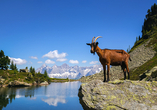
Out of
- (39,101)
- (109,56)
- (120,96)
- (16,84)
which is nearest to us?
(120,96)

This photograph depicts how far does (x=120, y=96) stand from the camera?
28.5 feet

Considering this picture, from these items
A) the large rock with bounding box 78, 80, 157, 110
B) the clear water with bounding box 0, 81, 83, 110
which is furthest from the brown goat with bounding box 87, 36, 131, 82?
the clear water with bounding box 0, 81, 83, 110

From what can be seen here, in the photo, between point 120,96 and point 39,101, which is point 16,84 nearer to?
point 39,101

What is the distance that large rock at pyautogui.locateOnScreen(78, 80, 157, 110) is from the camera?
26.8 ft

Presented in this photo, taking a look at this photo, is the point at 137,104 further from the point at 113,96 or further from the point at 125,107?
the point at 113,96

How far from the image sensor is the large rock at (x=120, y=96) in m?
8.17

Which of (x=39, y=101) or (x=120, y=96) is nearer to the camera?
(x=120, y=96)

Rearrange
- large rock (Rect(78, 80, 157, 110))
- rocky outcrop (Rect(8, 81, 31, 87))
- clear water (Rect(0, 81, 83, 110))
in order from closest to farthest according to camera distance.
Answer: large rock (Rect(78, 80, 157, 110)) < clear water (Rect(0, 81, 83, 110)) < rocky outcrop (Rect(8, 81, 31, 87))

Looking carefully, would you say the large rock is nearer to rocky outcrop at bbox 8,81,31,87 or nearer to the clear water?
the clear water

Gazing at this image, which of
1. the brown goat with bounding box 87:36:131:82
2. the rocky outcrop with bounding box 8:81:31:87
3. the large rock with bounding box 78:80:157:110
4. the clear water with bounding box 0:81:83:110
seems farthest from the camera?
the rocky outcrop with bounding box 8:81:31:87

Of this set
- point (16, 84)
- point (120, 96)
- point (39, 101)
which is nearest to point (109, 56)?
point (120, 96)

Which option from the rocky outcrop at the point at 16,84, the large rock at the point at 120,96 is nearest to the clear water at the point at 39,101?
the large rock at the point at 120,96

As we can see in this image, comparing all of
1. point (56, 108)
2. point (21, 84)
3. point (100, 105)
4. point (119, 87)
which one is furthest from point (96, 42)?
point (21, 84)

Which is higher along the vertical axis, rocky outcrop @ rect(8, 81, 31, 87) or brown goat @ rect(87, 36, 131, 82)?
brown goat @ rect(87, 36, 131, 82)
